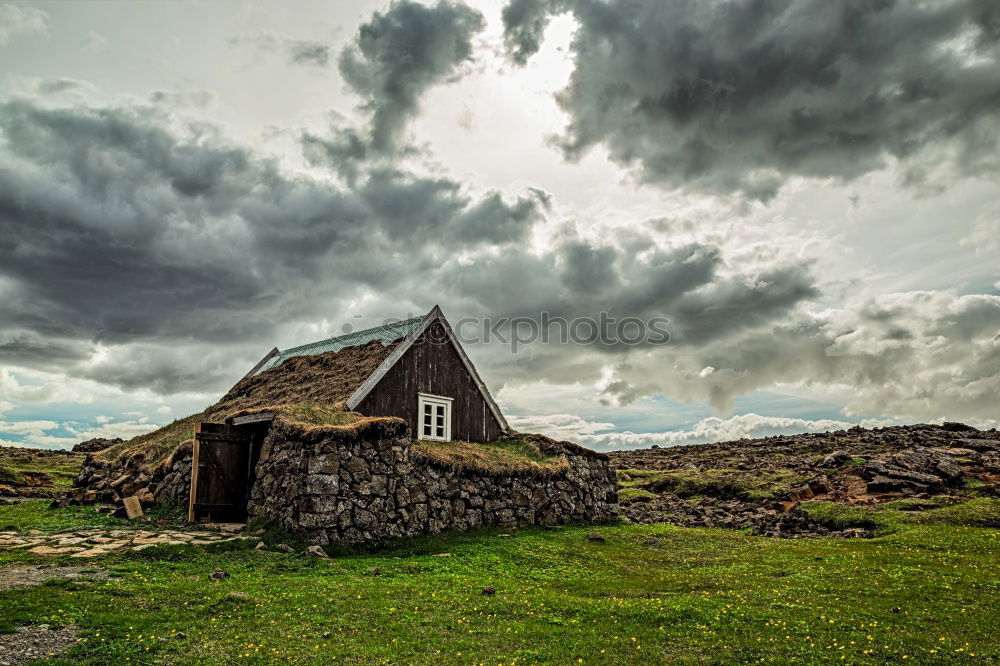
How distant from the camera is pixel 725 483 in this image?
44.9 meters

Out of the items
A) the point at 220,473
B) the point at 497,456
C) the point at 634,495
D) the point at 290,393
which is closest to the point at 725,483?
the point at 634,495

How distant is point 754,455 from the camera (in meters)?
65.8

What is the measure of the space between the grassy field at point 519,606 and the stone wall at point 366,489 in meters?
1.26

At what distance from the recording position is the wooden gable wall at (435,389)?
95.0 ft

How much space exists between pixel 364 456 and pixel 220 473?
271 inches

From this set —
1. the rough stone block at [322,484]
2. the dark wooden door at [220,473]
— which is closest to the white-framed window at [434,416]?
the dark wooden door at [220,473]

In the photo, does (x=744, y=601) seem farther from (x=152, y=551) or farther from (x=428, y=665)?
(x=152, y=551)

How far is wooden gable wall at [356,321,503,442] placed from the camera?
29.0 m

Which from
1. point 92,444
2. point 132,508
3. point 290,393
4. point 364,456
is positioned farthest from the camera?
point 92,444

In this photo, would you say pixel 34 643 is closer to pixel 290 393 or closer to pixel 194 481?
pixel 194 481

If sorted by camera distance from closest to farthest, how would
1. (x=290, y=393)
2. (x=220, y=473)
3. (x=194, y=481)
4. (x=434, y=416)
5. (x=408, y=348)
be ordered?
(x=194, y=481)
(x=220, y=473)
(x=408, y=348)
(x=434, y=416)
(x=290, y=393)

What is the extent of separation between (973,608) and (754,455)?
54214 mm

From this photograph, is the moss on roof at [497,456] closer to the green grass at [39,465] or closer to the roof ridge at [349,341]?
the roof ridge at [349,341]

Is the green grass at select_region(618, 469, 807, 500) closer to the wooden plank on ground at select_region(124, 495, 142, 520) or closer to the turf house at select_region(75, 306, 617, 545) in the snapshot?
the turf house at select_region(75, 306, 617, 545)
